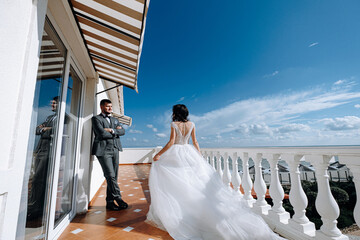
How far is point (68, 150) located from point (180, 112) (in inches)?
79.0

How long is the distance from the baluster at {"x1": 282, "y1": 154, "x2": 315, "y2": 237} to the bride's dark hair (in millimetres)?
1709

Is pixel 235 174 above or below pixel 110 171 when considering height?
below

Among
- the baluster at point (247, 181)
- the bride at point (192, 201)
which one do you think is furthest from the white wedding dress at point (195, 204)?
the baluster at point (247, 181)

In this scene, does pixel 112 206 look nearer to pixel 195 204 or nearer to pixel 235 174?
pixel 195 204

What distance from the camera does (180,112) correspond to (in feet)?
9.72

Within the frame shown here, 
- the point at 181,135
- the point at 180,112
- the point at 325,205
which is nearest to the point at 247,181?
the point at 325,205

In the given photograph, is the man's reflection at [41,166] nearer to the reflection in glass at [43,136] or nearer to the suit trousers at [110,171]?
the reflection in glass at [43,136]

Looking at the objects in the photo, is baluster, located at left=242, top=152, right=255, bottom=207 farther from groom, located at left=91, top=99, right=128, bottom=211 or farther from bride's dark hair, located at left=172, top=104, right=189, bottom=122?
groom, located at left=91, top=99, right=128, bottom=211

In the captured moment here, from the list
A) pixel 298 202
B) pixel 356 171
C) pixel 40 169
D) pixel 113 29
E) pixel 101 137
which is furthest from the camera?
pixel 101 137

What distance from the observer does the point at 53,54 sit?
1935 millimetres

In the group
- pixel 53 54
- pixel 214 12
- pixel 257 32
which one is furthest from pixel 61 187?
pixel 257 32

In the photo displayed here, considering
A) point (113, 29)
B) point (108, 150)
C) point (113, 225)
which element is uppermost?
point (113, 29)

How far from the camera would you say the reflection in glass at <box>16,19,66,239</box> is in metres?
1.45

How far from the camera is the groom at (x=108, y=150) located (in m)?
3.10
